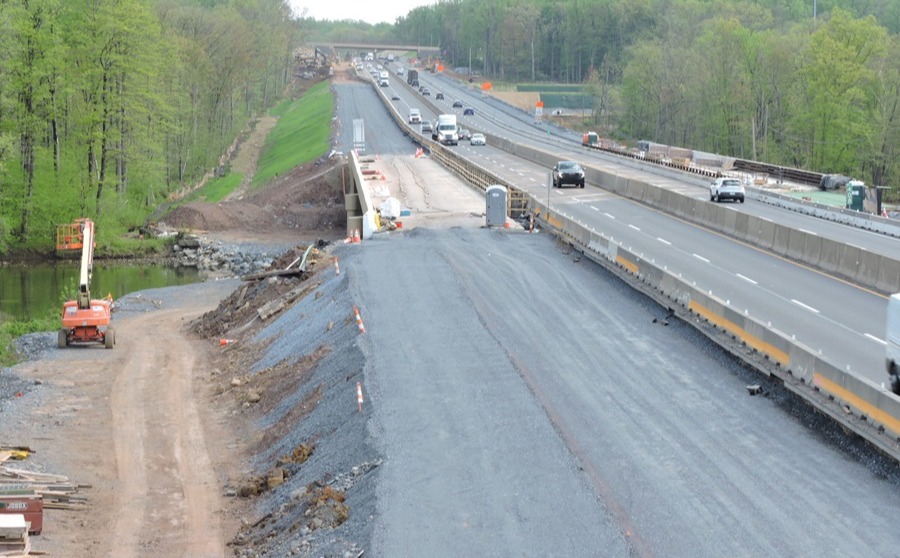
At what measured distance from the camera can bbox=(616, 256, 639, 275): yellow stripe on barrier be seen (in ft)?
110

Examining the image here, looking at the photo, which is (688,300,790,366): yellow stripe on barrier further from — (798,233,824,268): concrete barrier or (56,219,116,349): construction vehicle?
(56,219,116,349): construction vehicle

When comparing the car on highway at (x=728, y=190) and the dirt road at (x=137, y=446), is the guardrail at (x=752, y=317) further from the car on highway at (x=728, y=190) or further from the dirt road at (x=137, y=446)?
the dirt road at (x=137, y=446)

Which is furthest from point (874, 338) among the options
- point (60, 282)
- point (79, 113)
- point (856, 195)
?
point (79, 113)

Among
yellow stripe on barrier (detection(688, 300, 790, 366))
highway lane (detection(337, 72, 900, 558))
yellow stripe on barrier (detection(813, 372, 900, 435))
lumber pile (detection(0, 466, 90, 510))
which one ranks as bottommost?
lumber pile (detection(0, 466, 90, 510))

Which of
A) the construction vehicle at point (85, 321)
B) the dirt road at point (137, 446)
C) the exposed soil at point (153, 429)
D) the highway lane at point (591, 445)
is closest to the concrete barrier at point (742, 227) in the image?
the highway lane at point (591, 445)

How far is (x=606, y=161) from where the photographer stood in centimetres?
9062

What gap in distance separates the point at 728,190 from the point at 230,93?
66.6 metres

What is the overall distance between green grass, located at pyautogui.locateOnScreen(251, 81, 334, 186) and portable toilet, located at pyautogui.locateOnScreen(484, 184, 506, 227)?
154 feet

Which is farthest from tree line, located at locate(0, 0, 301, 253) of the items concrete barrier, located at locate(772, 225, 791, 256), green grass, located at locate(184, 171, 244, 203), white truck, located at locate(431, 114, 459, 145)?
concrete barrier, located at locate(772, 225, 791, 256)

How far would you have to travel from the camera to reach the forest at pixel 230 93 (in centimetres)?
6366

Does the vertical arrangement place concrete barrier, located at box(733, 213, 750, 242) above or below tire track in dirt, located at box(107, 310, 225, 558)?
above

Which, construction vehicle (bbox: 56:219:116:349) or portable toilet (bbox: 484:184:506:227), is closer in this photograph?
construction vehicle (bbox: 56:219:116:349)

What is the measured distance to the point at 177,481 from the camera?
24688 millimetres

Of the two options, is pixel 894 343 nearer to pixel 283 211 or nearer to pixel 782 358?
pixel 782 358
